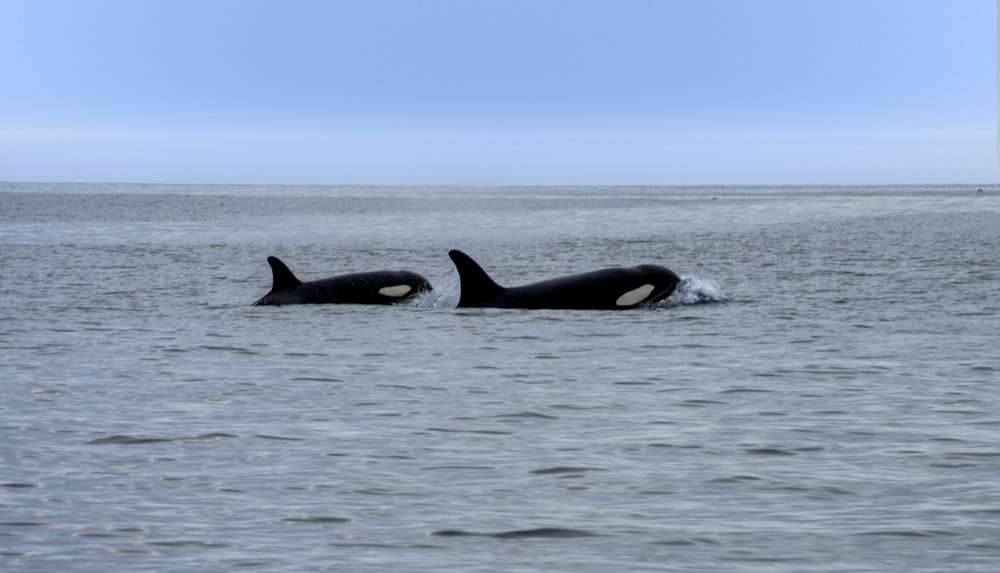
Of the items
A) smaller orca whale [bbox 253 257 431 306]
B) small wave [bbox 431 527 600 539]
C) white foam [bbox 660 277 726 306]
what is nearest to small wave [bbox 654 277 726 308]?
white foam [bbox 660 277 726 306]

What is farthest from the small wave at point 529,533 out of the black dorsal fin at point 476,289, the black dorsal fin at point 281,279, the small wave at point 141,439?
the black dorsal fin at point 281,279

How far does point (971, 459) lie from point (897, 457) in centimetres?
47

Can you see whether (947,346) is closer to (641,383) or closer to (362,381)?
(641,383)

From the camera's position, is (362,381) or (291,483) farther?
(362,381)

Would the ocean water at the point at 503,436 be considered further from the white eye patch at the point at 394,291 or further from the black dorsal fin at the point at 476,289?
the black dorsal fin at the point at 476,289

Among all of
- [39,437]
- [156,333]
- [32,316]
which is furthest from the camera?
[32,316]

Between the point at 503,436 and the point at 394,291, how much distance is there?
12.6m

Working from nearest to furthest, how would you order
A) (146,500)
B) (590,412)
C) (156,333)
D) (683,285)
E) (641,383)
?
(146,500) < (590,412) < (641,383) < (156,333) < (683,285)

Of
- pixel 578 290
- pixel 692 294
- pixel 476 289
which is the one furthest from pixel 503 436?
pixel 692 294

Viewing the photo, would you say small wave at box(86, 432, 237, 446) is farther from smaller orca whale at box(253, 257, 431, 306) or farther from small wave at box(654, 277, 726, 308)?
smaller orca whale at box(253, 257, 431, 306)

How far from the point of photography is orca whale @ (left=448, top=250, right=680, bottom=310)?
21.0 metres

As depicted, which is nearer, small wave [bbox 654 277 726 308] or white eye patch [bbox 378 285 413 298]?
small wave [bbox 654 277 726 308]

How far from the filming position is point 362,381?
45.5 ft

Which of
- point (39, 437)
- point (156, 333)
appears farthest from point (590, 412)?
point (156, 333)
